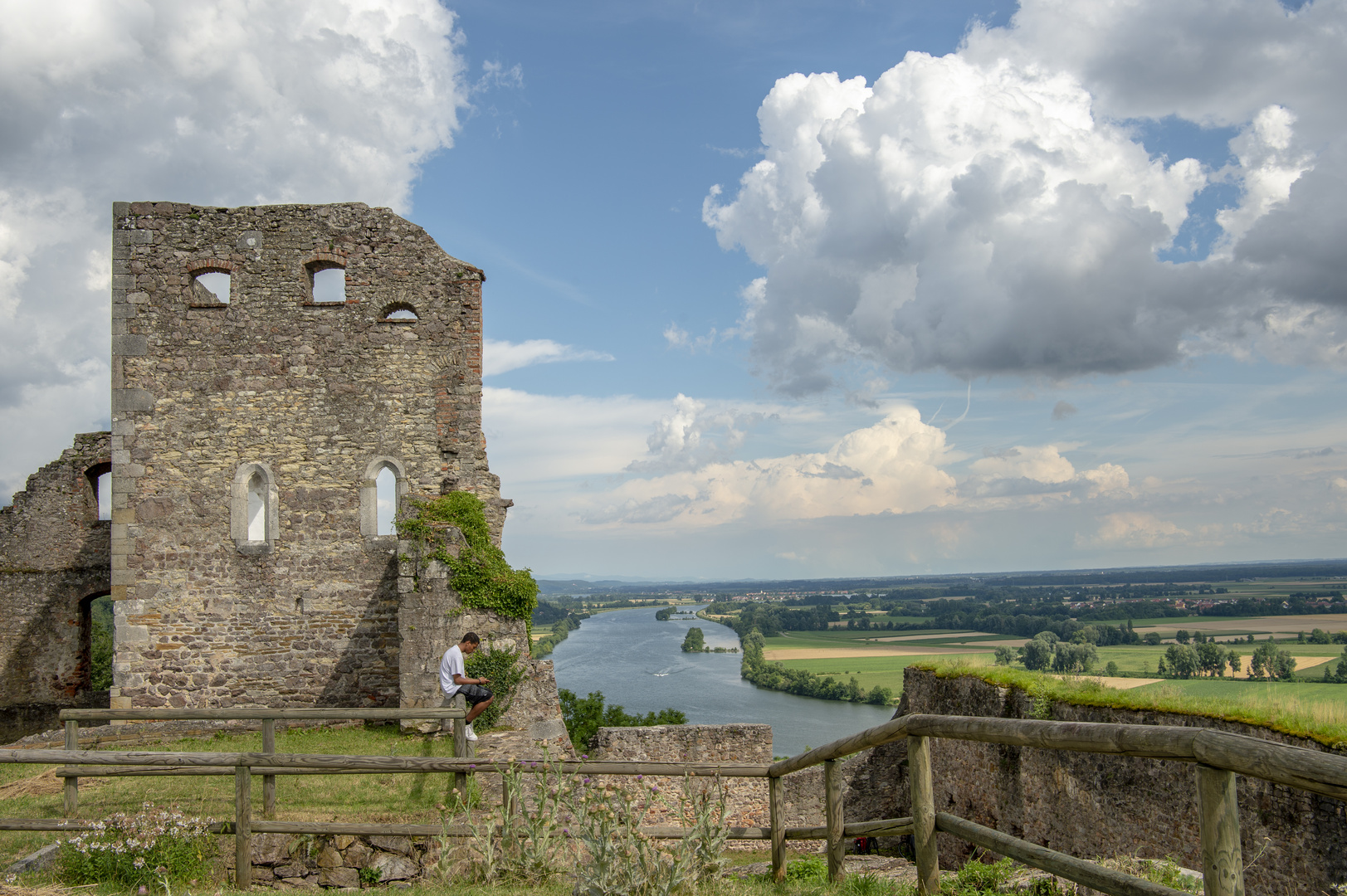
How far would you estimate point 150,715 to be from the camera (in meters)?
7.97

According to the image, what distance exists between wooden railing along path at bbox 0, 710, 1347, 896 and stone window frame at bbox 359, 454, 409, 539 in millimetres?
4840

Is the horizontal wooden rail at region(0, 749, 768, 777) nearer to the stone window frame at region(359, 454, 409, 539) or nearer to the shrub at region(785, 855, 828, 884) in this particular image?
the shrub at region(785, 855, 828, 884)

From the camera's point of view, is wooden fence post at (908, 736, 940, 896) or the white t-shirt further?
the white t-shirt

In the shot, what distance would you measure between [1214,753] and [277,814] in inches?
292

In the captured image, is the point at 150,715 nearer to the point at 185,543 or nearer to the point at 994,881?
the point at 185,543

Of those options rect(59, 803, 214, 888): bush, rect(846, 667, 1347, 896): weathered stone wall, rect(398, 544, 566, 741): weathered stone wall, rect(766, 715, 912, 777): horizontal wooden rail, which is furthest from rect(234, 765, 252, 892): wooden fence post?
rect(846, 667, 1347, 896): weathered stone wall

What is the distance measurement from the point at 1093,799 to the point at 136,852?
955 centimetres

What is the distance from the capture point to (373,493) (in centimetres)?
1302

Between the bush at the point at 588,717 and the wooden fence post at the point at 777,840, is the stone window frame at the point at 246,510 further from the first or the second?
the bush at the point at 588,717

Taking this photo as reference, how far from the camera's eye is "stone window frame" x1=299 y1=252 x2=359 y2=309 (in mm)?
13180

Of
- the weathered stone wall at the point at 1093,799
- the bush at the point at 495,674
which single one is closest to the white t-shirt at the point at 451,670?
the bush at the point at 495,674

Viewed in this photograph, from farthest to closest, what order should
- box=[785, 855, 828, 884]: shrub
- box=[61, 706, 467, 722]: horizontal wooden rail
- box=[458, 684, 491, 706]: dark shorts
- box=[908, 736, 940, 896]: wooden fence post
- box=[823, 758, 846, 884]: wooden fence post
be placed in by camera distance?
box=[458, 684, 491, 706]: dark shorts, box=[61, 706, 467, 722]: horizontal wooden rail, box=[785, 855, 828, 884]: shrub, box=[823, 758, 846, 884]: wooden fence post, box=[908, 736, 940, 896]: wooden fence post

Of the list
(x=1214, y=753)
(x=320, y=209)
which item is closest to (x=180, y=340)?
(x=320, y=209)

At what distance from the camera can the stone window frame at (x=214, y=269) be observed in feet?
42.9
